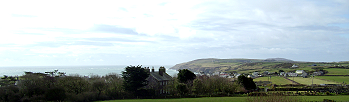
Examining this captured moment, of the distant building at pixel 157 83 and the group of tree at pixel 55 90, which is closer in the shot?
the group of tree at pixel 55 90

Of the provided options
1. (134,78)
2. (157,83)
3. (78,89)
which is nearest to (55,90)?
(78,89)

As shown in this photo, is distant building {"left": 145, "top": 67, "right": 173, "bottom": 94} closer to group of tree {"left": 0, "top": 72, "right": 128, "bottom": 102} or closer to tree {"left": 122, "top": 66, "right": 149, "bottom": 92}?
tree {"left": 122, "top": 66, "right": 149, "bottom": 92}

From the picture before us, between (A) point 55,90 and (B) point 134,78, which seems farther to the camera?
(B) point 134,78

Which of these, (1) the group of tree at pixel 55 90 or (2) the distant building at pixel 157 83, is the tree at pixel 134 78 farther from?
(2) the distant building at pixel 157 83

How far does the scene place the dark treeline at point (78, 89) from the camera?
37844mm

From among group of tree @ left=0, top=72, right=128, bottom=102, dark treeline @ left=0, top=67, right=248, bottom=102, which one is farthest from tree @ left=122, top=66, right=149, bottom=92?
group of tree @ left=0, top=72, right=128, bottom=102

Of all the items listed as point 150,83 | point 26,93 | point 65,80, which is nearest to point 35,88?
point 26,93

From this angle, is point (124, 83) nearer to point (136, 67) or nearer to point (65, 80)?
point (136, 67)

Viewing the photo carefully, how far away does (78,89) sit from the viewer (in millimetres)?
46000

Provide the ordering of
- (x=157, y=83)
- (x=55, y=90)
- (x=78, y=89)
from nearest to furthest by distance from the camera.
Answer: (x=55, y=90), (x=78, y=89), (x=157, y=83)

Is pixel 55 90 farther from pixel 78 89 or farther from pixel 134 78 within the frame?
pixel 134 78

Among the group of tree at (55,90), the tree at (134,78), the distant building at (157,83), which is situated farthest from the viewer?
the distant building at (157,83)

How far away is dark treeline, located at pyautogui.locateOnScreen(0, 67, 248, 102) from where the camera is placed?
37844 mm

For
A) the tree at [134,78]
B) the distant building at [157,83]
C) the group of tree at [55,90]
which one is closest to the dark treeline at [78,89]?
the group of tree at [55,90]
